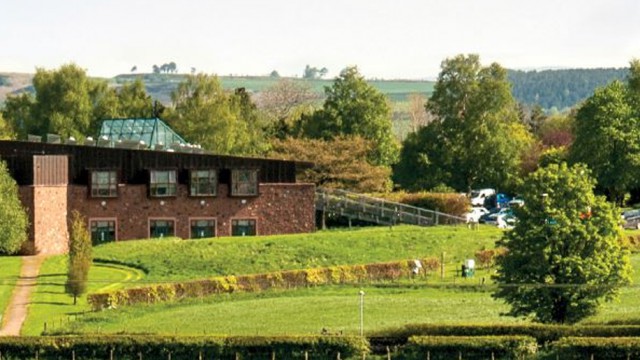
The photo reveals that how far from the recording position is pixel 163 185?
82375 mm

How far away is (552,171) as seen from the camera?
53062 mm

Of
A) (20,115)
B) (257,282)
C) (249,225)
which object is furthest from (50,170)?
(20,115)

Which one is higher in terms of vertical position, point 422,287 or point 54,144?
point 54,144

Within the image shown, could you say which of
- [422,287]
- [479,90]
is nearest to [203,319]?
[422,287]

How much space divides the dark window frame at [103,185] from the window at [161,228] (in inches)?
103

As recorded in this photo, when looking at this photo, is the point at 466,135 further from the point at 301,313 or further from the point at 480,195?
the point at 301,313

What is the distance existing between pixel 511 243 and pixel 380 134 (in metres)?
54.8

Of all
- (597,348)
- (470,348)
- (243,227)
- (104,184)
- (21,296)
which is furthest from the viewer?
(243,227)

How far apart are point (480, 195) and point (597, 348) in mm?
62053

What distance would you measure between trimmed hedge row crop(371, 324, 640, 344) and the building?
3208 centimetres

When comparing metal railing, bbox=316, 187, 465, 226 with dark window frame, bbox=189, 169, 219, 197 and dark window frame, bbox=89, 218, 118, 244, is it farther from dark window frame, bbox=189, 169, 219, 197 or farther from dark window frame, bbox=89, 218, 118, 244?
dark window frame, bbox=89, 218, 118, 244

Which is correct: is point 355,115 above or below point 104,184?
above

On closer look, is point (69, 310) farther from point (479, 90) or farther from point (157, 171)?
point (479, 90)

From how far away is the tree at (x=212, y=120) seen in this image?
374ft
